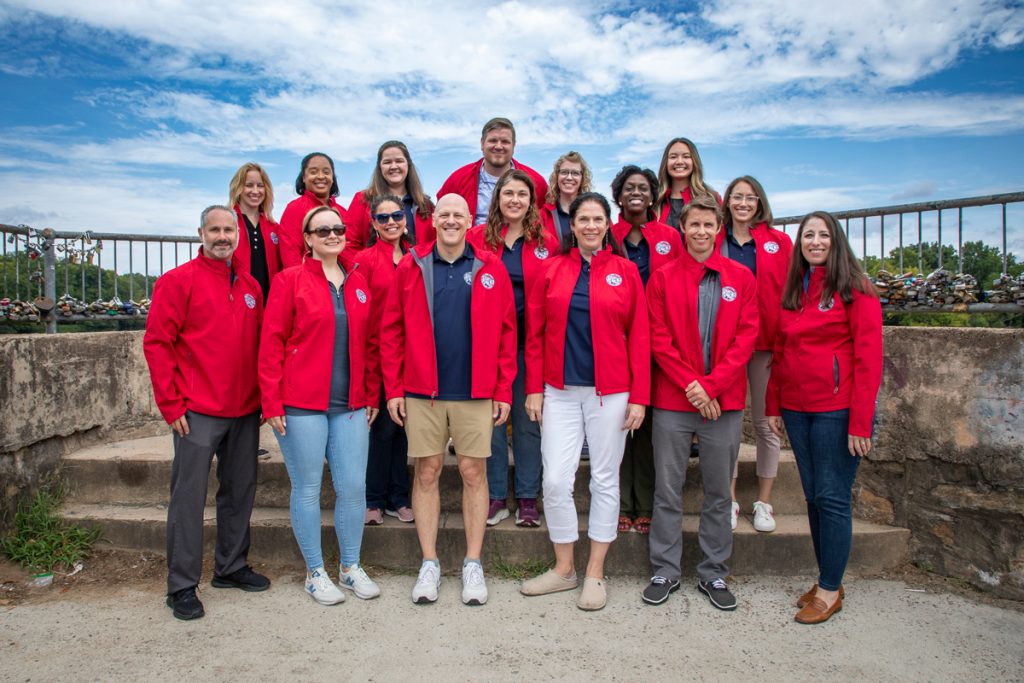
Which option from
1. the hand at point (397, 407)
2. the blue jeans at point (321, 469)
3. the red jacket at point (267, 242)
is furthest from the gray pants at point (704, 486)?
the red jacket at point (267, 242)

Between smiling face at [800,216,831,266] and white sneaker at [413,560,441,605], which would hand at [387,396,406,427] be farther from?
smiling face at [800,216,831,266]

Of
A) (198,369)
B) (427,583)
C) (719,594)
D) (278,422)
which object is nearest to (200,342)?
(198,369)

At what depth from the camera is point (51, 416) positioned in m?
4.70

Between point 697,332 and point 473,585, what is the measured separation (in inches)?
72.9

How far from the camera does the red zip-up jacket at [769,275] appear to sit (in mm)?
3900

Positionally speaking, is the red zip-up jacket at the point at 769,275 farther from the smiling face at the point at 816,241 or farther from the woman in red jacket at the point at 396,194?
the woman in red jacket at the point at 396,194

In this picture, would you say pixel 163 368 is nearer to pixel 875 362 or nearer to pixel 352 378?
pixel 352 378

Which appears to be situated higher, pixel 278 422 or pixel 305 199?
pixel 305 199

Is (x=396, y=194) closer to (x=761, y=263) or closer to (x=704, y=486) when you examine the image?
(x=761, y=263)

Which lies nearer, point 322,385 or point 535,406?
point 322,385

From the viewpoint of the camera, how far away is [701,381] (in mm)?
3541

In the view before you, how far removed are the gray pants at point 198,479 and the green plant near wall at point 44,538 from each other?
1.15 metres

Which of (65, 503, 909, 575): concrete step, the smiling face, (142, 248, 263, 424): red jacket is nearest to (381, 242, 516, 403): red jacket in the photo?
(142, 248, 263, 424): red jacket

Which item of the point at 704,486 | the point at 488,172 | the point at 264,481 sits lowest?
the point at 264,481
